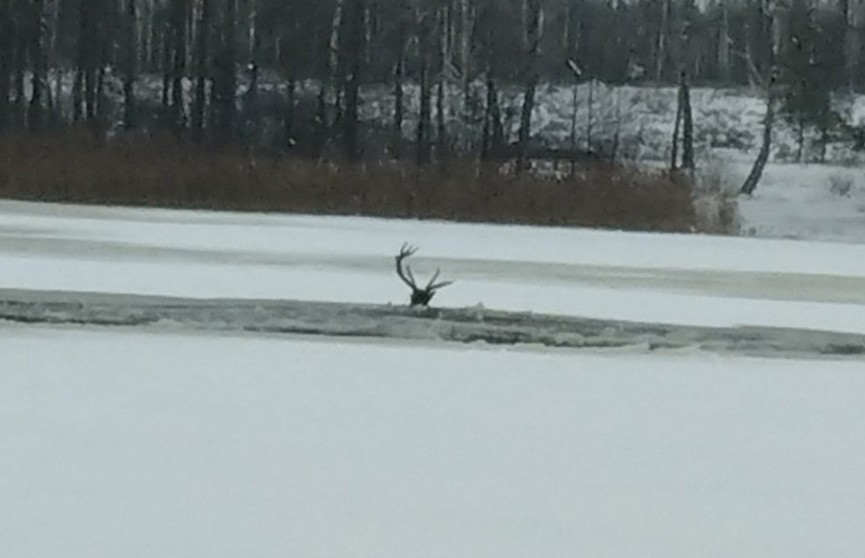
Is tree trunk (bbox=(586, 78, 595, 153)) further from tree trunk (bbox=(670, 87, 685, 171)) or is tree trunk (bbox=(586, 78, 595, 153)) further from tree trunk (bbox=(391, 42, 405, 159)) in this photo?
tree trunk (bbox=(391, 42, 405, 159))

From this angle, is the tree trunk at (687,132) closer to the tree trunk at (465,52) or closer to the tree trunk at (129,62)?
the tree trunk at (465,52)

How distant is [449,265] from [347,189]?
28.4ft

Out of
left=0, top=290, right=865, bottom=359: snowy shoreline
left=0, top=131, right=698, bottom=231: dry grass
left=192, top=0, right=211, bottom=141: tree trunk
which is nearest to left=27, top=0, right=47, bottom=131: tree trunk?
left=192, top=0, right=211, bottom=141: tree trunk

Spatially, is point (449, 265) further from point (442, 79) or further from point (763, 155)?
point (442, 79)

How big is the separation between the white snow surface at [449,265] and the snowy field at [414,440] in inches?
4.7

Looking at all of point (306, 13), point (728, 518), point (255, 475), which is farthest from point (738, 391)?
point (306, 13)

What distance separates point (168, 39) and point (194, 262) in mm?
17715

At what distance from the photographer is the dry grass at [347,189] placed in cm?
2523

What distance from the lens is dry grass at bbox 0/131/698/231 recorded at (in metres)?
25.2

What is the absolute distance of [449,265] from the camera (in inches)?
701

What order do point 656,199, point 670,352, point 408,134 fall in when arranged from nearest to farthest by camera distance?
point 670,352
point 656,199
point 408,134

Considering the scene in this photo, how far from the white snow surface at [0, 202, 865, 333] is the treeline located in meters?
7.16

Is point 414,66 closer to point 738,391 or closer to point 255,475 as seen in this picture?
point 738,391

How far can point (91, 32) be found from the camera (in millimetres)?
33375
